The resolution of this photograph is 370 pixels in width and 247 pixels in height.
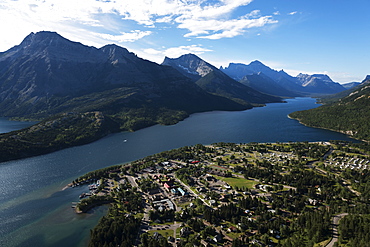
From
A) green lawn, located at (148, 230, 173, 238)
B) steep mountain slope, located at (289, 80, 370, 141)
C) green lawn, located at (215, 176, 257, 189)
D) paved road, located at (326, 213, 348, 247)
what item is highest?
steep mountain slope, located at (289, 80, 370, 141)

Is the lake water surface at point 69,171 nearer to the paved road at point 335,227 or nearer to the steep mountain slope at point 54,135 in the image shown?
the steep mountain slope at point 54,135

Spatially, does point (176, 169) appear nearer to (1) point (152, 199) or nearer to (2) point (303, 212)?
(1) point (152, 199)

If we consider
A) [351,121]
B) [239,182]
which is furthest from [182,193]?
[351,121]

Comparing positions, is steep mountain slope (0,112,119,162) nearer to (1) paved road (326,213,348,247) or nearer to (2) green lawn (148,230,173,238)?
(2) green lawn (148,230,173,238)

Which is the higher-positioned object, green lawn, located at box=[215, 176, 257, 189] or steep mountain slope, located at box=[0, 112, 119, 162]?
steep mountain slope, located at box=[0, 112, 119, 162]

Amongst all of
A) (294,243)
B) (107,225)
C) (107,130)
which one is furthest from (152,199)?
(107,130)

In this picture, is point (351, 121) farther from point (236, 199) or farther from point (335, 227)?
point (236, 199)

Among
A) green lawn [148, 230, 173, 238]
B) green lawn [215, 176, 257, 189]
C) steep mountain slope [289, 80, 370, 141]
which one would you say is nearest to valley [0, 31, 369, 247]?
green lawn [148, 230, 173, 238]
